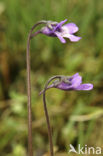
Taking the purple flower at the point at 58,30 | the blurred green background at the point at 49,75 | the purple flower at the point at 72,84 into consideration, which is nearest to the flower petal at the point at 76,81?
the purple flower at the point at 72,84

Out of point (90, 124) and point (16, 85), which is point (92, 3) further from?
point (90, 124)

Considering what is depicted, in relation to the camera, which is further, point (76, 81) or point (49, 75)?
point (49, 75)

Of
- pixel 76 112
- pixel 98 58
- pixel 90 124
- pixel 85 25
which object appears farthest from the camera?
pixel 85 25

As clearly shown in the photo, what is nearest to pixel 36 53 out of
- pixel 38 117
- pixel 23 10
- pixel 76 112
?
pixel 23 10

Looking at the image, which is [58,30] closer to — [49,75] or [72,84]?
[72,84]

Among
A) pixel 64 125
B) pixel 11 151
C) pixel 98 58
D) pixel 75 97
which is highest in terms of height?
pixel 98 58

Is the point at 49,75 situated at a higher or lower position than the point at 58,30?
lower

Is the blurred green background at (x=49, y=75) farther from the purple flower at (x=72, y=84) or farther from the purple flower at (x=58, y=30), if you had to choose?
the purple flower at (x=58, y=30)

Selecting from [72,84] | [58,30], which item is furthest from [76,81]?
[58,30]
